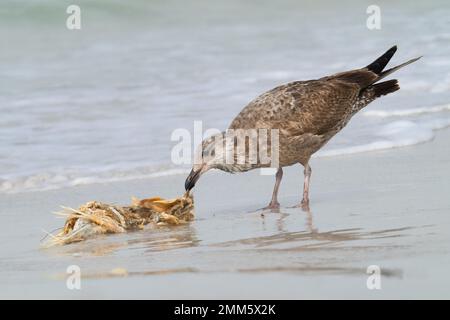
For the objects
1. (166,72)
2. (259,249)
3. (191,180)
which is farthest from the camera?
(166,72)

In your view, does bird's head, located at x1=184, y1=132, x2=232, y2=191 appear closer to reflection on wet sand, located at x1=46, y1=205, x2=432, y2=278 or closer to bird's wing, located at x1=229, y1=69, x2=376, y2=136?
bird's wing, located at x1=229, y1=69, x2=376, y2=136

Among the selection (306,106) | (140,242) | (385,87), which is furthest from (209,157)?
(385,87)

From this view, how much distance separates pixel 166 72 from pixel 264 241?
795cm

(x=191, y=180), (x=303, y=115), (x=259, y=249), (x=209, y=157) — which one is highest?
(x=303, y=115)

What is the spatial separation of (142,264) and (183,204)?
1.50m

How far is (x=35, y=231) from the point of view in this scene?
6918mm

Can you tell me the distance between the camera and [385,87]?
815 cm

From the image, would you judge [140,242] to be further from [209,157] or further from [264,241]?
[209,157]

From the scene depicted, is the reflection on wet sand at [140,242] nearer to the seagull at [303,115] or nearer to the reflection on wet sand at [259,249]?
the reflection on wet sand at [259,249]

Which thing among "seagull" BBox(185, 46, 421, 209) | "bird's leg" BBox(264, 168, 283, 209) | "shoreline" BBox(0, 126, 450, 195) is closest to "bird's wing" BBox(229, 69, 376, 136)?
"seagull" BBox(185, 46, 421, 209)

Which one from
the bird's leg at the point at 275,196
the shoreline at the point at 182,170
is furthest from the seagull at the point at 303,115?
the shoreline at the point at 182,170

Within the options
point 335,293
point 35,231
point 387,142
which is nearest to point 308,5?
point 387,142

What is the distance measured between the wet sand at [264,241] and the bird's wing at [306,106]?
1.79 feet
